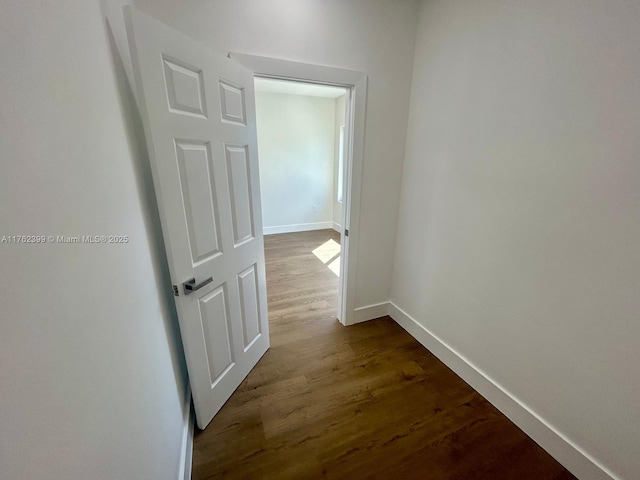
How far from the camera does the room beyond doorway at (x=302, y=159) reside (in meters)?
4.55

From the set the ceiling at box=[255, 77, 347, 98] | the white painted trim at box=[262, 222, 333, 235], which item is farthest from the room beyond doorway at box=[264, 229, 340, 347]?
the ceiling at box=[255, 77, 347, 98]

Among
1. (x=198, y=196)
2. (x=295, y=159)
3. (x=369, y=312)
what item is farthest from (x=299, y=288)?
(x=295, y=159)

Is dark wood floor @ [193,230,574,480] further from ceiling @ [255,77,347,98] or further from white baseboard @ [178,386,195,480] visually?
ceiling @ [255,77,347,98]

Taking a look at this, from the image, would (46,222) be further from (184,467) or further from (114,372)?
(184,467)

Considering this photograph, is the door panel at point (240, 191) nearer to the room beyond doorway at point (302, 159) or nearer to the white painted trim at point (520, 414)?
the white painted trim at point (520, 414)

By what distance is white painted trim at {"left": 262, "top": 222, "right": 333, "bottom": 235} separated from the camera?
516 centimetres

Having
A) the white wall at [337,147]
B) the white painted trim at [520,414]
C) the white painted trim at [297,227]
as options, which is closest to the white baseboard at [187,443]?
the white painted trim at [520,414]

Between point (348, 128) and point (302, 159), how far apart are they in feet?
10.6

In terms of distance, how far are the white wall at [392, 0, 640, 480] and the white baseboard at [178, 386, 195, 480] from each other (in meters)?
1.80

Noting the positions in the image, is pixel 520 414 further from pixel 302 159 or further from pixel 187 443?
pixel 302 159

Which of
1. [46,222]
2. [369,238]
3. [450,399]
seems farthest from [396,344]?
[46,222]

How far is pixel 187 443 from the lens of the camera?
1311 mm

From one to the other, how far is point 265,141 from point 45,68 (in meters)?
4.37

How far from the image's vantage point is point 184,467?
121 centimetres
